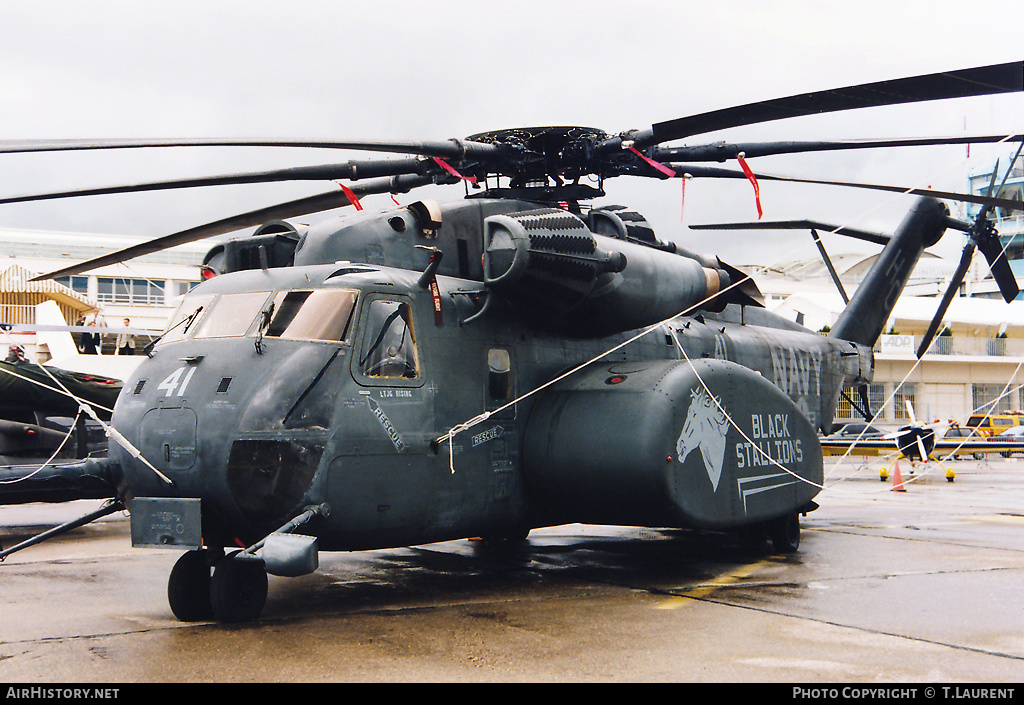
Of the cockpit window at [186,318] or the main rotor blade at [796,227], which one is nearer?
the cockpit window at [186,318]

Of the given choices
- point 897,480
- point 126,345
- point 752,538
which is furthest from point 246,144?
point 126,345

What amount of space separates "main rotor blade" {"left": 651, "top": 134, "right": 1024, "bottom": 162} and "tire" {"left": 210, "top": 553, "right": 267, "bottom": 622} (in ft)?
17.3

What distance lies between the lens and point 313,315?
287 inches

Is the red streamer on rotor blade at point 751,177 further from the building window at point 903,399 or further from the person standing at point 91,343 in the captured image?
the building window at point 903,399

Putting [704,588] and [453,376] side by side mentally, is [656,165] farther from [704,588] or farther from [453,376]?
[704,588]

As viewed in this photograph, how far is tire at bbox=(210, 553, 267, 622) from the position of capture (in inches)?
271

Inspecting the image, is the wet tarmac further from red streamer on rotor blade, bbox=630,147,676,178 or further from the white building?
the white building

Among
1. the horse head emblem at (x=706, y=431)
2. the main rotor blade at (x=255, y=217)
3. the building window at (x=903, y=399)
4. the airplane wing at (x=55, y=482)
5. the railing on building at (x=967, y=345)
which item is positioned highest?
the main rotor blade at (x=255, y=217)

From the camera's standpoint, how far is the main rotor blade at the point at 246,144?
Result: 5958 millimetres

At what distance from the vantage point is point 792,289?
57500 mm

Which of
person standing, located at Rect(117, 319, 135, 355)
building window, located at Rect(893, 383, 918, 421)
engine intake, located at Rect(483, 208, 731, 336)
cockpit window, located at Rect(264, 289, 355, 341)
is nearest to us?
cockpit window, located at Rect(264, 289, 355, 341)

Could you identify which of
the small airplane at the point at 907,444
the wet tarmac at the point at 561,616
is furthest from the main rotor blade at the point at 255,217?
the small airplane at the point at 907,444

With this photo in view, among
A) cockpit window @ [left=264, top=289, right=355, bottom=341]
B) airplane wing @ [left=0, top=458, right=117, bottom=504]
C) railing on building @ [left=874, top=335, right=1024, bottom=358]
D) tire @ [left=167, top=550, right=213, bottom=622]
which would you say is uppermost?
cockpit window @ [left=264, top=289, right=355, bottom=341]

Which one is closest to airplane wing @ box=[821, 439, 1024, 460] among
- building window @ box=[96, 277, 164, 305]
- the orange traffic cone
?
the orange traffic cone
